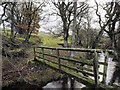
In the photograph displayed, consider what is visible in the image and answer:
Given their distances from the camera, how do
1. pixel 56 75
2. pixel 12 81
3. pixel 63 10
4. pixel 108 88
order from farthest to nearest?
pixel 63 10
pixel 56 75
pixel 12 81
pixel 108 88

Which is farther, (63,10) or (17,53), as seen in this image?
(63,10)

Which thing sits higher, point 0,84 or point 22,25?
point 22,25

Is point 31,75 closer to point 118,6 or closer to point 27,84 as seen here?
point 27,84

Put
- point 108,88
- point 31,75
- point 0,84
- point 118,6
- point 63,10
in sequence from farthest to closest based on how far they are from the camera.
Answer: point 63,10
point 118,6
point 31,75
point 0,84
point 108,88

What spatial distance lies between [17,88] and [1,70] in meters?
1.95

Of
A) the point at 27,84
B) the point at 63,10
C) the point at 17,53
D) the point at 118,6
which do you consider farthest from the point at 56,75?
the point at 118,6

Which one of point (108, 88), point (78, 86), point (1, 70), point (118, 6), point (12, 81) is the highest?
point (118, 6)

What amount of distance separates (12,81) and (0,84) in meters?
0.73

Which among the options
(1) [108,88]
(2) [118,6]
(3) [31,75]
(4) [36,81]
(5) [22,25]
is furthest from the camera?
(5) [22,25]

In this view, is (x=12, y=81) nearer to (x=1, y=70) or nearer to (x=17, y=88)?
(x=17, y=88)

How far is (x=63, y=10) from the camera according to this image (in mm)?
10742

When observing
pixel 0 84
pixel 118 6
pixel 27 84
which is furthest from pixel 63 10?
pixel 0 84

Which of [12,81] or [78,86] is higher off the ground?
[12,81]

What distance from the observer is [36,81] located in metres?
6.32
